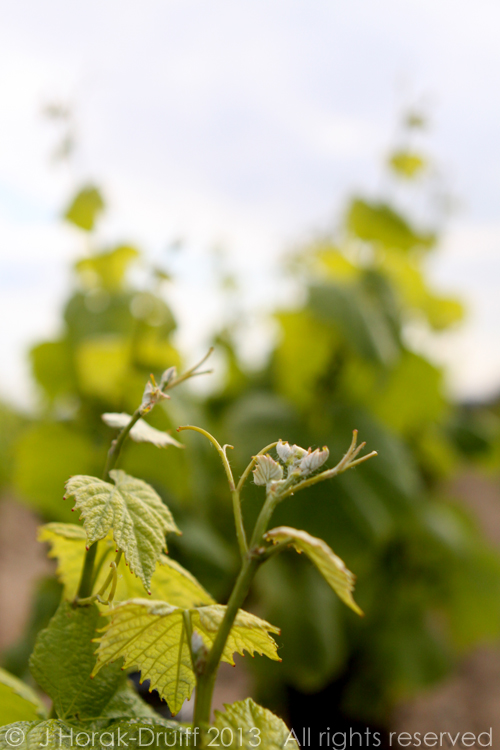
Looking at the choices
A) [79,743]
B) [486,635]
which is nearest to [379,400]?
[486,635]

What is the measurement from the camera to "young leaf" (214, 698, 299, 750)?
149 millimetres

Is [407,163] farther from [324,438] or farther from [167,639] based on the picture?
[167,639]

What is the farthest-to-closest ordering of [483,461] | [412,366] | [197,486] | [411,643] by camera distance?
[483,461] → [411,643] → [412,366] → [197,486]

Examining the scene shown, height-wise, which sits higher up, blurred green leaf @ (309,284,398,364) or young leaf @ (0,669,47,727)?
blurred green leaf @ (309,284,398,364)

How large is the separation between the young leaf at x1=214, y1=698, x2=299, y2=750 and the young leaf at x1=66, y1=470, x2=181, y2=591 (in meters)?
0.04

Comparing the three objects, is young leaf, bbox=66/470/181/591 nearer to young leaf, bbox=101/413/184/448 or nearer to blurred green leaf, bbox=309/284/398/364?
young leaf, bbox=101/413/184/448

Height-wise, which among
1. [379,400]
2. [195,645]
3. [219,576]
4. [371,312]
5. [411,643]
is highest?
[371,312]

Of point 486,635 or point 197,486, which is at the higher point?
point 197,486

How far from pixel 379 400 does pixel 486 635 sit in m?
0.58

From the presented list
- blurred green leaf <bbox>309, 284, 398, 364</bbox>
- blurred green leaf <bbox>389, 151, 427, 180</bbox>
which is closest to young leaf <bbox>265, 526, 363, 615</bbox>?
blurred green leaf <bbox>309, 284, 398, 364</bbox>

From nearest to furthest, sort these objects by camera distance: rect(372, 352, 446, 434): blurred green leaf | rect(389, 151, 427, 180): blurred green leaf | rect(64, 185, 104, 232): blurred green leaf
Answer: rect(64, 185, 104, 232): blurred green leaf < rect(389, 151, 427, 180): blurred green leaf < rect(372, 352, 446, 434): blurred green leaf

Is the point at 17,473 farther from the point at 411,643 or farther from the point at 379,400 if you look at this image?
the point at 411,643

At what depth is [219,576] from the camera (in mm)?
653

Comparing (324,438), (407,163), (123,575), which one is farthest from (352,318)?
(123,575)
